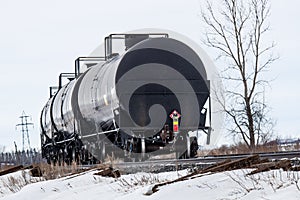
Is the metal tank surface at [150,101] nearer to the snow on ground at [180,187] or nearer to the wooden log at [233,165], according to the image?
the snow on ground at [180,187]

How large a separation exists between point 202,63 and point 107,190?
9408 mm

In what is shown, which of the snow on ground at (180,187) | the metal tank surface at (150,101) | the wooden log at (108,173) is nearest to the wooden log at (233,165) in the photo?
the snow on ground at (180,187)

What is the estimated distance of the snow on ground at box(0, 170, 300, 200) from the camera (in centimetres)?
672

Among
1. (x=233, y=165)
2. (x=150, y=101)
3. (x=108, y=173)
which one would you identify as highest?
(x=150, y=101)

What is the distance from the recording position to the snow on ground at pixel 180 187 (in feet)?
22.0

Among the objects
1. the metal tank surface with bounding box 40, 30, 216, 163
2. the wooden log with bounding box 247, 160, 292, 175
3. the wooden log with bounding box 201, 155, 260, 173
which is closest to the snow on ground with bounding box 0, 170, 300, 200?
the wooden log with bounding box 247, 160, 292, 175

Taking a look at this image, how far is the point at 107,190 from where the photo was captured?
Result: 9695 millimetres

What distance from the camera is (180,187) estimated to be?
7645mm

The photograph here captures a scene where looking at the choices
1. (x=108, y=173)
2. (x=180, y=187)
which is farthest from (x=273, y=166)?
(x=108, y=173)

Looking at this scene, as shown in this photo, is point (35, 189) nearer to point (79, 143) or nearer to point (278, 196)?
point (278, 196)

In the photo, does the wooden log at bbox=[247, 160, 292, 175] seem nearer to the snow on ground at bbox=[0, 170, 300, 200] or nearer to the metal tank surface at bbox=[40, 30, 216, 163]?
the snow on ground at bbox=[0, 170, 300, 200]

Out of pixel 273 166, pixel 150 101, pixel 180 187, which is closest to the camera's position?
pixel 180 187

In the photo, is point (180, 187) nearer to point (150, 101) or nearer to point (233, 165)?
point (233, 165)

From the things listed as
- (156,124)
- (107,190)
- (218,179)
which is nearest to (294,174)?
(218,179)
